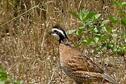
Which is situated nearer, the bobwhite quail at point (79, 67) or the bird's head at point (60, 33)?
the bobwhite quail at point (79, 67)

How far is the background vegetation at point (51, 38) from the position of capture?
6.24 meters

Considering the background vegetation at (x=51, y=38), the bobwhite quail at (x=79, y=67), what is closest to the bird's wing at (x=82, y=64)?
the bobwhite quail at (x=79, y=67)

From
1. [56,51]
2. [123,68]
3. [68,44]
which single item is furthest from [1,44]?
[123,68]

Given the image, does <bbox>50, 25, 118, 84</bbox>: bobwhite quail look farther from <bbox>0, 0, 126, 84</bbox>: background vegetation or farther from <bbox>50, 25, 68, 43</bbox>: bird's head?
<bbox>0, 0, 126, 84</bbox>: background vegetation

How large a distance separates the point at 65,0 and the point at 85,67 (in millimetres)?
2338

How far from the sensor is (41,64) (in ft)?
21.0

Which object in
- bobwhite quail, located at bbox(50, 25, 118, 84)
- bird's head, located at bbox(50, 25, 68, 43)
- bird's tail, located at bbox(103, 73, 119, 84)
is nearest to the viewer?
bird's tail, located at bbox(103, 73, 119, 84)

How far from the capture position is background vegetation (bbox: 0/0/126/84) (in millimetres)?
6238

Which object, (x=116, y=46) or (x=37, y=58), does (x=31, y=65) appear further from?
(x=116, y=46)

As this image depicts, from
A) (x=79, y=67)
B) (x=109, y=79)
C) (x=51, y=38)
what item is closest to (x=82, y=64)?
(x=79, y=67)

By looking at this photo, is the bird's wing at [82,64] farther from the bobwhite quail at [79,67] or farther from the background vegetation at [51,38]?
the background vegetation at [51,38]

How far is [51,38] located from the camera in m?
7.28

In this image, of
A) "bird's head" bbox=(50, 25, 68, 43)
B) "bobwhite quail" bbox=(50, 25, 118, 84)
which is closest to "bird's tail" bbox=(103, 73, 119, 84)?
"bobwhite quail" bbox=(50, 25, 118, 84)

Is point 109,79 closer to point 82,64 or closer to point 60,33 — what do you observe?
point 82,64
